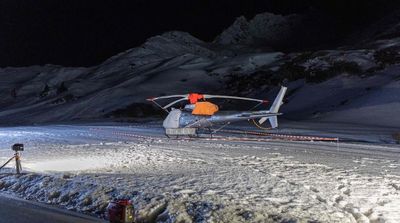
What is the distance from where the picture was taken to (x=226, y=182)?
12.4 metres

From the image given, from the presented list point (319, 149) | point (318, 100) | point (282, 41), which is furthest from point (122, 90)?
point (282, 41)

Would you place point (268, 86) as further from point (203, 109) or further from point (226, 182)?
point (226, 182)

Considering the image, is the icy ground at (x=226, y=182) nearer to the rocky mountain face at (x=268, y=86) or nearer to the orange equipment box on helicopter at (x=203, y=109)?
the orange equipment box on helicopter at (x=203, y=109)

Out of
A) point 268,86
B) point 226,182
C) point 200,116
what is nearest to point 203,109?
point 200,116

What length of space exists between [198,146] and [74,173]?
29.0ft

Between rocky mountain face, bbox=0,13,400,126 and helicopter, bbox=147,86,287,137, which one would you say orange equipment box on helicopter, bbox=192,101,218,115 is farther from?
rocky mountain face, bbox=0,13,400,126

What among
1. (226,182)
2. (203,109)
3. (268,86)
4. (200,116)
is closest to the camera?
(226,182)

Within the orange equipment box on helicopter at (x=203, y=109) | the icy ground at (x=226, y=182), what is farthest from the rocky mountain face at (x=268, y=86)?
the icy ground at (x=226, y=182)

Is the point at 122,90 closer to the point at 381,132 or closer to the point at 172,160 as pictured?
the point at 381,132

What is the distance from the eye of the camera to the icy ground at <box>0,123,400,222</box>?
9.30 m

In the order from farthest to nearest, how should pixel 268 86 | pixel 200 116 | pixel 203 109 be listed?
pixel 268 86, pixel 200 116, pixel 203 109

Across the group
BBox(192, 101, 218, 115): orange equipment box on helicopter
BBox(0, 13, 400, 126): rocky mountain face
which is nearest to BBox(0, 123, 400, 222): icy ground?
BBox(192, 101, 218, 115): orange equipment box on helicopter

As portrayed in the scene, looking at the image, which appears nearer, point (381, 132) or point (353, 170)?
point (353, 170)

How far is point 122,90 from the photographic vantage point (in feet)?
242
